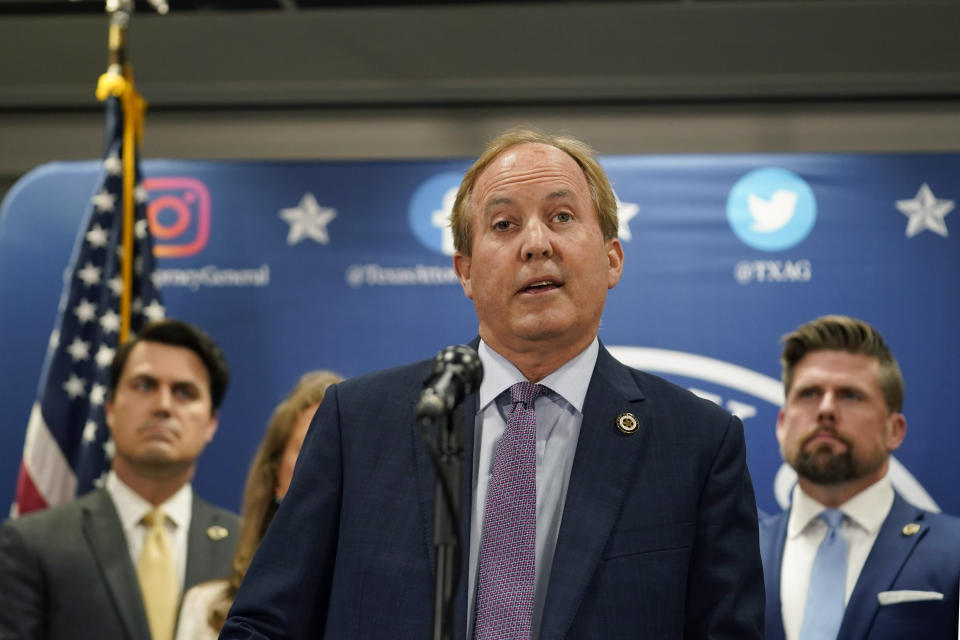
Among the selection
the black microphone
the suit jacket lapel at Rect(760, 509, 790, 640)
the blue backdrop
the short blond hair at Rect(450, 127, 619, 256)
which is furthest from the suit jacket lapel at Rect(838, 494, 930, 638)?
the black microphone

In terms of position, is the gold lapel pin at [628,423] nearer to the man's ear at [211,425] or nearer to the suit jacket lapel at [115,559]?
the suit jacket lapel at [115,559]

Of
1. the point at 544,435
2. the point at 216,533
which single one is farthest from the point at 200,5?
the point at 544,435

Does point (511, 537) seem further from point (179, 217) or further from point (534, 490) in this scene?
point (179, 217)

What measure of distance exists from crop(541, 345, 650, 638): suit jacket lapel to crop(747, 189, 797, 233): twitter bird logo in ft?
7.97

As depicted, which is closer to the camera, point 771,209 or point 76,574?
point 76,574

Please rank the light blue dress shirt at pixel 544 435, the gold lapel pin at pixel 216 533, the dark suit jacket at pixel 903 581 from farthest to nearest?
the gold lapel pin at pixel 216 533 → the dark suit jacket at pixel 903 581 → the light blue dress shirt at pixel 544 435

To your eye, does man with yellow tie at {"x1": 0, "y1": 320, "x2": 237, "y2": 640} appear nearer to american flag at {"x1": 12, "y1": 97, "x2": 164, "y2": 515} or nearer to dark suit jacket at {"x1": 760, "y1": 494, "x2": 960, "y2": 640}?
american flag at {"x1": 12, "y1": 97, "x2": 164, "y2": 515}

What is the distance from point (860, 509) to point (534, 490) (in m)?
2.14

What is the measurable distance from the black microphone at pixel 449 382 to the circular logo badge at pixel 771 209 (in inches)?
115

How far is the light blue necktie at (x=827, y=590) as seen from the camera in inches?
134

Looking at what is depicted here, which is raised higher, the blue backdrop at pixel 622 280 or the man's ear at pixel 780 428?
the blue backdrop at pixel 622 280

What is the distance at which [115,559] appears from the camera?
3.53 metres

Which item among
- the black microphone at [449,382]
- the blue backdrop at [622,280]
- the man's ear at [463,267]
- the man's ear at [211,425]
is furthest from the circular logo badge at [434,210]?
the black microphone at [449,382]

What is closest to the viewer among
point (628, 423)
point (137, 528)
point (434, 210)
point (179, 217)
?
point (628, 423)
